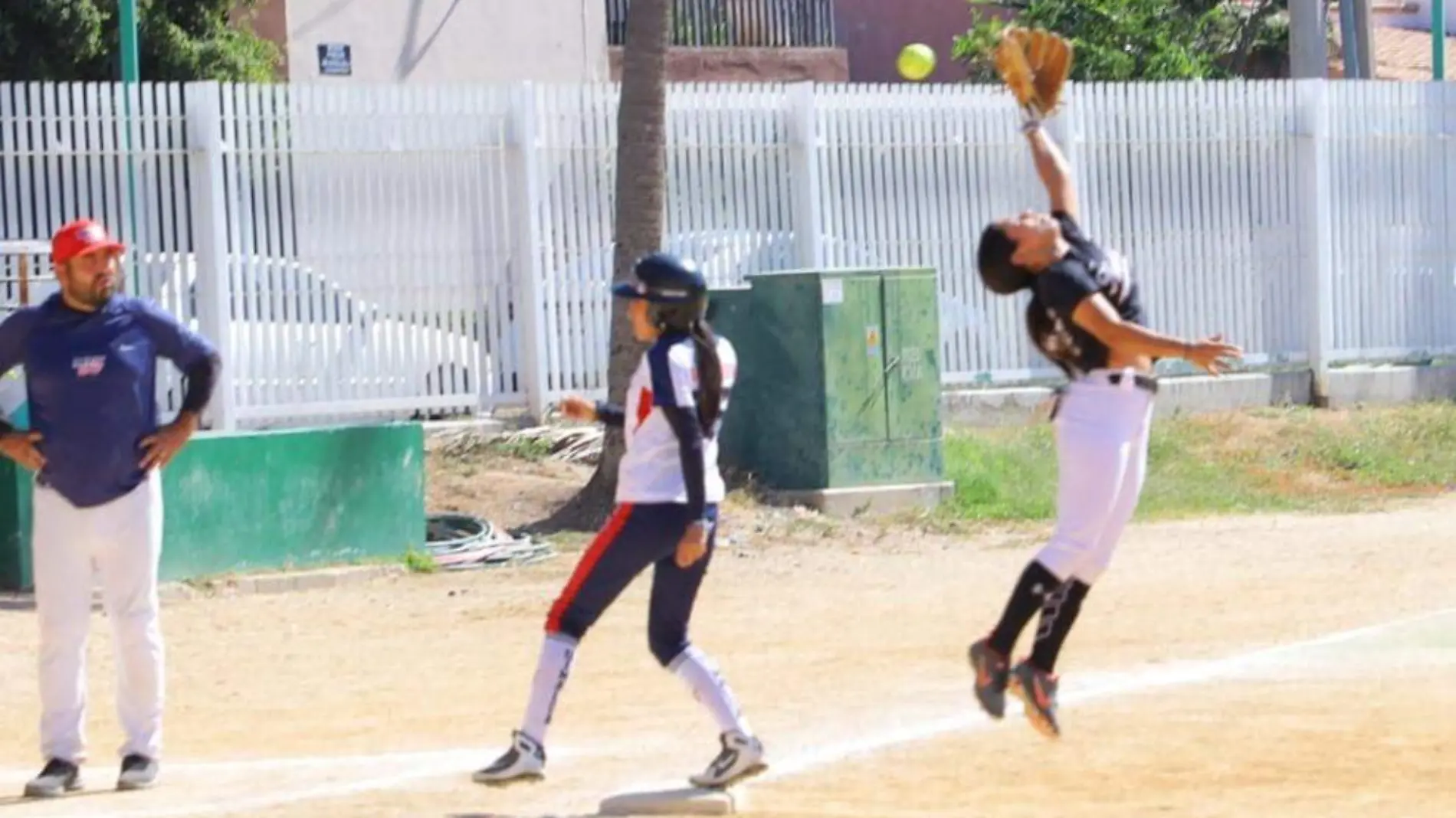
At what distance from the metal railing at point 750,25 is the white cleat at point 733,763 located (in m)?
30.5

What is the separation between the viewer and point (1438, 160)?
2639 cm

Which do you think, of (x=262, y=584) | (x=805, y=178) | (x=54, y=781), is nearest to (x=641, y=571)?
(x=54, y=781)

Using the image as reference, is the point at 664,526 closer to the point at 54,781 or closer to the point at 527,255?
the point at 54,781

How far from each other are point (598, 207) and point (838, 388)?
10.1ft

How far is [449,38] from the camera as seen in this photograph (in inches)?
1404

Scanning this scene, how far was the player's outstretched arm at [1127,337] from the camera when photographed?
8766mm

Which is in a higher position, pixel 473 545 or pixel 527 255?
pixel 527 255

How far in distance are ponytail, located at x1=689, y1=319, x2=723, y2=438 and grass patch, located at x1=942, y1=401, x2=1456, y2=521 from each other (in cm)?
1124

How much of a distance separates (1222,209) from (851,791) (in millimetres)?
16794

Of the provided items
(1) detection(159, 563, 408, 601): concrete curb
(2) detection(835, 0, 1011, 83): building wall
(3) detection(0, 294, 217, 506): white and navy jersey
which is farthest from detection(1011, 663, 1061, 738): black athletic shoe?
(2) detection(835, 0, 1011, 83): building wall

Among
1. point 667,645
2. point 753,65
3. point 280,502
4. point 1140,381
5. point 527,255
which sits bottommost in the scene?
point 667,645

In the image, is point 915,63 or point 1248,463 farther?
point 915,63

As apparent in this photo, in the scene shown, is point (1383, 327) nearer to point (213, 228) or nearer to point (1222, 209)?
point (1222, 209)

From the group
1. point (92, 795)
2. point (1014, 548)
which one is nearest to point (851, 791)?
point (92, 795)
